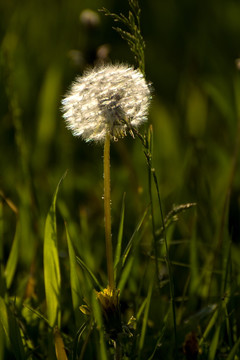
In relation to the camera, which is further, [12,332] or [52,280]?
[52,280]

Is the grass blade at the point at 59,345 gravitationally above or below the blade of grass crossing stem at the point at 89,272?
below

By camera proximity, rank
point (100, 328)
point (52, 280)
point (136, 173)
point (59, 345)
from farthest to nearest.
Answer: point (136, 173) → point (52, 280) → point (59, 345) → point (100, 328)

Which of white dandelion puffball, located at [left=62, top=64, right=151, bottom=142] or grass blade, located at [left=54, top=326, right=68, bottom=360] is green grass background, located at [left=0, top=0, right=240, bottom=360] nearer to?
grass blade, located at [left=54, top=326, right=68, bottom=360]

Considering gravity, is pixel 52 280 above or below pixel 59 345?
above

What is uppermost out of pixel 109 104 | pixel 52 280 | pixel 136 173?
pixel 109 104

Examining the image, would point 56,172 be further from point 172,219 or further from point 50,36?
point 50,36

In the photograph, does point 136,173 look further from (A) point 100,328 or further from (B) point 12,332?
(A) point 100,328

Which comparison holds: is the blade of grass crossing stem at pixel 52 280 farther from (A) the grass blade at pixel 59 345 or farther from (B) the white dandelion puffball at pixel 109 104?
(B) the white dandelion puffball at pixel 109 104

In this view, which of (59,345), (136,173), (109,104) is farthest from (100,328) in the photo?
(136,173)

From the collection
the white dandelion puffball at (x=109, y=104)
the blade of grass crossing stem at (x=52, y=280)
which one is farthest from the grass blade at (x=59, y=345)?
the white dandelion puffball at (x=109, y=104)

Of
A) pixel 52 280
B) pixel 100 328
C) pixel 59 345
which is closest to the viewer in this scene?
pixel 100 328
